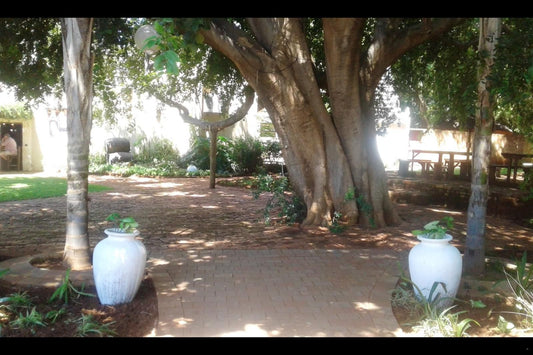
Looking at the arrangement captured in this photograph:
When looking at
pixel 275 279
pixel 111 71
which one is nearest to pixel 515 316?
pixel 275 279

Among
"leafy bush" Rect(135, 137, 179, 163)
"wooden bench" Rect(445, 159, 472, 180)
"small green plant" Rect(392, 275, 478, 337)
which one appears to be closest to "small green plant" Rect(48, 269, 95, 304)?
"small green plant" Rect(392, 275, 478, 337)

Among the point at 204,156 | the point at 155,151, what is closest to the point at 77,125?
the point at 204,156

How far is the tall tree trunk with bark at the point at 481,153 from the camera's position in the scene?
5.55 meters

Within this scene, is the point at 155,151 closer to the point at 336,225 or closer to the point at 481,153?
the point at 336,225

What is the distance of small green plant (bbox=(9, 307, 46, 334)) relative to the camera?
4168 millimetres

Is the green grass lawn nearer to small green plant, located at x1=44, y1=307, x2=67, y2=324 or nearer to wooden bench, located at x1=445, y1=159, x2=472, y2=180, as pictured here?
small green plant, located at x1=44, y1=307, x2=67, y2=324

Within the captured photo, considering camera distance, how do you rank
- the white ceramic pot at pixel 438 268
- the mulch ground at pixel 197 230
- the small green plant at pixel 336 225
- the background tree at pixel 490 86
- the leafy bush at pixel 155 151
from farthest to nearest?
the leafy bush at pixel 155 151 < the small green plant at pixel 336 225 < the mulch ground at pixel 197 230 < the background tree at pixel 490 86 < the white ceramic pot at pixel 438 268

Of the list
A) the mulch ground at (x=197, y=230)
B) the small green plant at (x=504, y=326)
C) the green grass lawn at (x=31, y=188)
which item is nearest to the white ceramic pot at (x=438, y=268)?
the small green plant at (x=504, y=326)

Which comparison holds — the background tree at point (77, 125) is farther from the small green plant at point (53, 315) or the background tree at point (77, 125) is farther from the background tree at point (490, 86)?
the background tree at point (490, 86)

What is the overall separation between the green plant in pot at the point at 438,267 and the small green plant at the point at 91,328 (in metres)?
2.95

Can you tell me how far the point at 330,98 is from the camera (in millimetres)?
8773

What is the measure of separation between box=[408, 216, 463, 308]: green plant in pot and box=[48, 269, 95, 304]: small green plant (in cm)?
332
